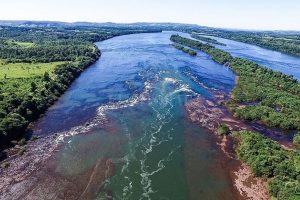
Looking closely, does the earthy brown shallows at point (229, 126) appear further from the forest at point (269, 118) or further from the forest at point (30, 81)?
the forest at point (30, 81)

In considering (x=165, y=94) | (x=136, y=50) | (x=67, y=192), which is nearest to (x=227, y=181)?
(x=67, y=192)

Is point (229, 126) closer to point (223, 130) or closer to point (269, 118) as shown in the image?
point (223, 130)

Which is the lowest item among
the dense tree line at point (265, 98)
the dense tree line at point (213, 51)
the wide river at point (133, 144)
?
the wide river at point (133, 144)

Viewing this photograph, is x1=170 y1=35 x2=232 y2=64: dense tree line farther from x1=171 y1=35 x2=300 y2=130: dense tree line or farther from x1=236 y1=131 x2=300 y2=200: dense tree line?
x1=236 y1=131 x2=300 y2=200: dense tree line

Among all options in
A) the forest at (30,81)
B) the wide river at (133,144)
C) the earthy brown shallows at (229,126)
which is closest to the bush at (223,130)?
the earthy brown shallows at (229,126)

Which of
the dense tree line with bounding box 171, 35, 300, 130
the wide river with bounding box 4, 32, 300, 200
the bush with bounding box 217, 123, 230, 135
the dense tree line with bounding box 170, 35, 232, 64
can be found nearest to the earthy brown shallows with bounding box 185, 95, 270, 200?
the bush with bounding box 217, 123, 230, 135
